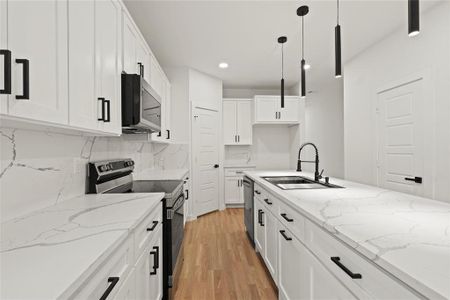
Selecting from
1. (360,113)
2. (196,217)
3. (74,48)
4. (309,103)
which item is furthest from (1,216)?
(309,103)

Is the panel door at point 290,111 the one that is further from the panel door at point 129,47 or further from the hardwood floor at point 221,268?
the panel door at point 129,47

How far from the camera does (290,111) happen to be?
5051 millimetres

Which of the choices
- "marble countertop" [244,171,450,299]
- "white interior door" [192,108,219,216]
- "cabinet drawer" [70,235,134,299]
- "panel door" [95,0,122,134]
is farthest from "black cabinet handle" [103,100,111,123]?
"white interior door" [192,108,219,216]

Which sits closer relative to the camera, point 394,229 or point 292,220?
point 394,229

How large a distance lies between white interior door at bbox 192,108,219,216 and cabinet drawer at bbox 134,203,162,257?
9.35 feet

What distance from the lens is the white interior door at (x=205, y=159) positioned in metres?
4.43

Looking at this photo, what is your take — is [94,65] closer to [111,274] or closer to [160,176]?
[111,274]

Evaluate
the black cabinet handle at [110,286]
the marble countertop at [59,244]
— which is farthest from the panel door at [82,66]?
the black cabinet handle at [110,286]

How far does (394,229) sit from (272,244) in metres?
1.29

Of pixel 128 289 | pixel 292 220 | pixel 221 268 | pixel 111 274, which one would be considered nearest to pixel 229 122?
pixel 221 268

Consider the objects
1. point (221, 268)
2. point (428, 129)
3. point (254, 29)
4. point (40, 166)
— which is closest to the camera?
point (40, 166)

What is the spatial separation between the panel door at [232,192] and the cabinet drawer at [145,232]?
366cm

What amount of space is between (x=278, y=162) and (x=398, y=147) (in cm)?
278

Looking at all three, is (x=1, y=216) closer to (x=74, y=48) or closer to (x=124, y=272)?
(x=124, y=272)
